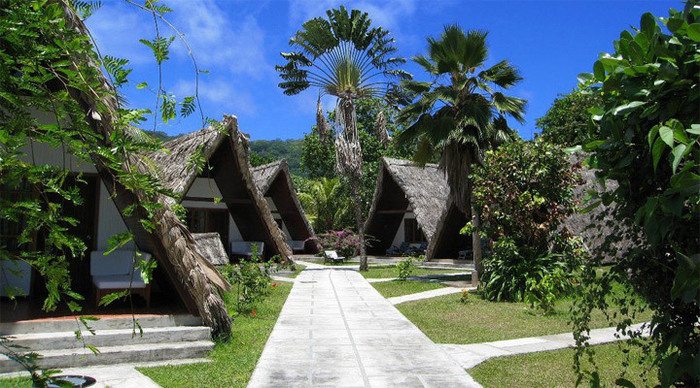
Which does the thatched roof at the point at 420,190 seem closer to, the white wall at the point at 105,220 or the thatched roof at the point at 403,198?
the thatched roof at the point at 403,198

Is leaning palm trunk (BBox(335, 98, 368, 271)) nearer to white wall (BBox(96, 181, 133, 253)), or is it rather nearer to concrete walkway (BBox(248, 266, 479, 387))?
concrete walkway (BBox(248, 266, 479, 387))

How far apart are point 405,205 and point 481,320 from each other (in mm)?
17554

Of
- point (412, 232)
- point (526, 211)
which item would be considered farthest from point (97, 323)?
point (412, 232)

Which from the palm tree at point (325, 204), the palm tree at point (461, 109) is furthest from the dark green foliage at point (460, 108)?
the palm tree at point (325, 204)

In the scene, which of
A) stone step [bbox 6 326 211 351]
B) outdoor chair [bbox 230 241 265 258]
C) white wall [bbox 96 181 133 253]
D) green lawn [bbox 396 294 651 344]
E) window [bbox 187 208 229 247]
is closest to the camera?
stone step [bbox 6 326 211 351]

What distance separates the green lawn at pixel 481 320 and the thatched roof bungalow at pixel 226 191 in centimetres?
441

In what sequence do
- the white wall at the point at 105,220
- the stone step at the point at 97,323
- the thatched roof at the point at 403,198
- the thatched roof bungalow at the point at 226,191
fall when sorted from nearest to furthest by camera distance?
the stone step at the point at 97,323, the white wall at the point at 105,220, the thatched roof bungalow at the point at 226,191, the thatched roof at the point at 403,198

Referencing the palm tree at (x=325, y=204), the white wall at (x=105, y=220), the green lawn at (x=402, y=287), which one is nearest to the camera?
the white wall at (x=105, y=220)

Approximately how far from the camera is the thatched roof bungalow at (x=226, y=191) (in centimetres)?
1339

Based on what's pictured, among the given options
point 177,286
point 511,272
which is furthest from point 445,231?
point 177,286

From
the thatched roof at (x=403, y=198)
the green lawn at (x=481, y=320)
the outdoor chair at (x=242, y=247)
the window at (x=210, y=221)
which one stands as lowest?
the green lawn at (x=481, y=320)

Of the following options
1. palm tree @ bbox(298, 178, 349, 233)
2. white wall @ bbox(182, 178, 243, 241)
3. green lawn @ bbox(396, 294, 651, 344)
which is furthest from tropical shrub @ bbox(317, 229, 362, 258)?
green lawn @ bbox(396, 294, 651, 344)

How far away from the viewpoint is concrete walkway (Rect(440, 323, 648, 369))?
256 inches

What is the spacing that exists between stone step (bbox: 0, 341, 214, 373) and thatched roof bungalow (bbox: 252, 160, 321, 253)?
15547 millimetres
